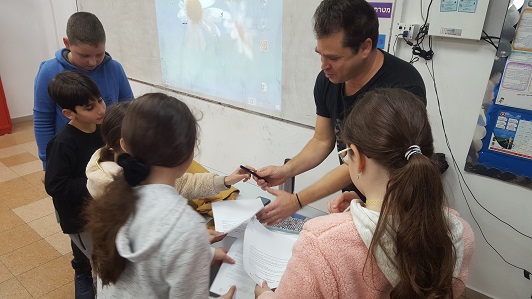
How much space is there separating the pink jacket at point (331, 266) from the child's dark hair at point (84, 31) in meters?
1.63

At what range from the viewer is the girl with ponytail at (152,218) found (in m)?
0.77

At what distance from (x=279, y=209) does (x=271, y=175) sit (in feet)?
0.83

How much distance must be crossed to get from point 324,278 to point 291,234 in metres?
0.54

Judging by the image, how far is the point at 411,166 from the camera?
686 mm

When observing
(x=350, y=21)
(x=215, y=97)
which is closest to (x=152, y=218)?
Result: (x=350, y=21)

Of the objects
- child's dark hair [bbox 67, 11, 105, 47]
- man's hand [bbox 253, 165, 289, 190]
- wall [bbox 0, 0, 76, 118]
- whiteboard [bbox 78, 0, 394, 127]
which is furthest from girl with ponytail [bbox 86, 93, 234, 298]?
wall [bbox 0, 0, 76, 118]

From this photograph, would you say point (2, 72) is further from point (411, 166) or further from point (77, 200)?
point (411, 166)

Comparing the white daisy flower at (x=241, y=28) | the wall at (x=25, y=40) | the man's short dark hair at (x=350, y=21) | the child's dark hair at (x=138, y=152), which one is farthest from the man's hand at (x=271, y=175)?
the wall at (x=25, y=40)

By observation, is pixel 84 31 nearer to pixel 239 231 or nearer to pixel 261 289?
pixel 239 231

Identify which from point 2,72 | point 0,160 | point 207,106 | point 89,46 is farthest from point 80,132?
point 2,72

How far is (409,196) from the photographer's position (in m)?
0.70

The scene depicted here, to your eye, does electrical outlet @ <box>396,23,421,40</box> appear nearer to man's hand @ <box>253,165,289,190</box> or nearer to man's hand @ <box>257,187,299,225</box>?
man's hand @ <box>253,165,289,190</box>

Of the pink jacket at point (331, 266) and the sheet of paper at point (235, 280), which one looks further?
the sheet of paper at point (235, 280)

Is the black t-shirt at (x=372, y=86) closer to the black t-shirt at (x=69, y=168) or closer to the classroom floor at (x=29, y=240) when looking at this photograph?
the black t-shirt at (x=69, y=168)
